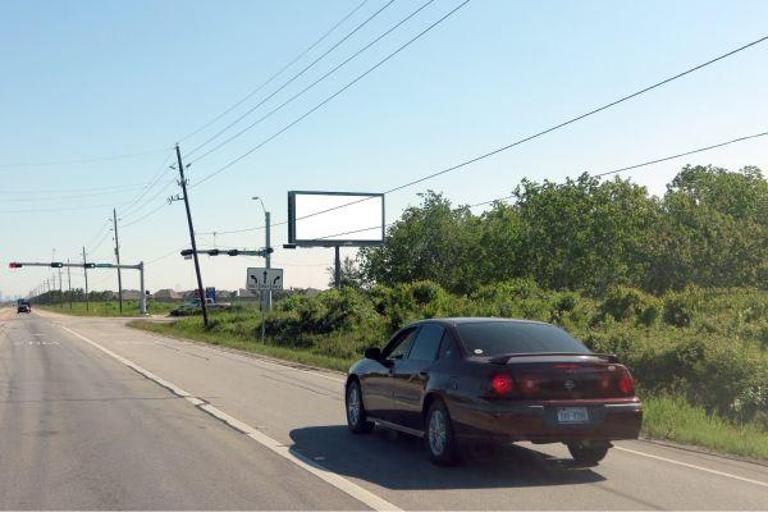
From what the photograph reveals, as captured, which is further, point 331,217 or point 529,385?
point 331,217

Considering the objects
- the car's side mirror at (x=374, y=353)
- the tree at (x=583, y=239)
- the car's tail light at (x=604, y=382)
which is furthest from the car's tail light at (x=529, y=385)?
the tree at (x=583, y=239)

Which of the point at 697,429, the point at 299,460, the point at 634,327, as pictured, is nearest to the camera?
the point at 299,460

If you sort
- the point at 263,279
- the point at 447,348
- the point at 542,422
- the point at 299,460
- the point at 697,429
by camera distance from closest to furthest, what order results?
the point at 542,422 < the point at 299,460 < the point at 447,348 < the point at 697,429 < the point at 263,279

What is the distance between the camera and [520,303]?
28.1 meters

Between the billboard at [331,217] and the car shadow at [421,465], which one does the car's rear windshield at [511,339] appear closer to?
the car shadow at [421,465]

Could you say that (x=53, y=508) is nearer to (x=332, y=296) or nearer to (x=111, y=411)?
(x=111, y=411)

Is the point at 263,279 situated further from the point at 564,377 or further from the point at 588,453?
the point at 564,377

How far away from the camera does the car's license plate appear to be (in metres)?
8.57

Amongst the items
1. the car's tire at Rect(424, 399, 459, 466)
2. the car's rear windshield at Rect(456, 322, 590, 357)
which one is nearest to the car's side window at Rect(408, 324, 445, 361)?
the car's rear windshield at Rect(456, 322, 590, 357)

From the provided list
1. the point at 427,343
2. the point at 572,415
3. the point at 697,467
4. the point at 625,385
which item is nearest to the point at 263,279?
the point at 427,343

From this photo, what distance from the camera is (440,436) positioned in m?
9.27

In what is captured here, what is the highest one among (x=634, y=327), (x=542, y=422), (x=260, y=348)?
(x=634, y=327)

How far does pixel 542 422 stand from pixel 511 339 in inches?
52.9

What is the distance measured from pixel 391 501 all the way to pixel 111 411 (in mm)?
7634
